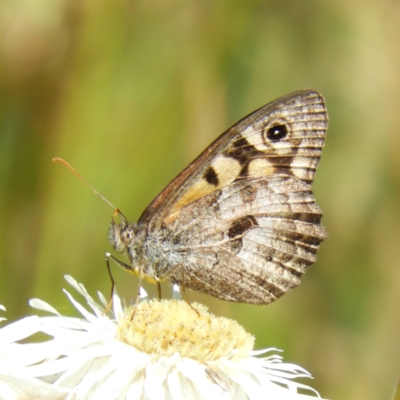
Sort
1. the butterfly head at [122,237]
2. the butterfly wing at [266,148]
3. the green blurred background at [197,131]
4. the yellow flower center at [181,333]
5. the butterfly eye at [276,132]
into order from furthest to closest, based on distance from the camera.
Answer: the green blurred background at [197,131] → the butterfly eye at [276,132] → the butterfly wing at [266,148] → the butterfly head at [122,237] → the yellow flower center at [181,333]

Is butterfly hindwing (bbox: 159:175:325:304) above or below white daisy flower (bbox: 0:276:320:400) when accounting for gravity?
above

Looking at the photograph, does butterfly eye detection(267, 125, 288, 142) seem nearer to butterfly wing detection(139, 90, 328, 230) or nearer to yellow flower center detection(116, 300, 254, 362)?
butterfly wing detection(139, 90, 328, 230)

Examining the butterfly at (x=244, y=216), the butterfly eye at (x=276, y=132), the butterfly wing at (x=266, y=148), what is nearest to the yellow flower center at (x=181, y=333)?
the butterfly at (x=244, y=216)

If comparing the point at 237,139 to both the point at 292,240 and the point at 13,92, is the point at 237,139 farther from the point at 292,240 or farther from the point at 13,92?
the point at 13,92

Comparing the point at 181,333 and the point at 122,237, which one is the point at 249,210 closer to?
the point at 122,237

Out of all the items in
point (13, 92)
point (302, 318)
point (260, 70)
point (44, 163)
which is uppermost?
point (260, 70)

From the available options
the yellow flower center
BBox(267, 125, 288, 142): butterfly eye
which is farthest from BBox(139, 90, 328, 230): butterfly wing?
the yellow flower center

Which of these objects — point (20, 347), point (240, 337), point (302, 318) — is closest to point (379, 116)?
point (302, 318)

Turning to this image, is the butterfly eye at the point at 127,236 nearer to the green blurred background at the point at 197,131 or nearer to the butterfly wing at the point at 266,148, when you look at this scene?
the butterfly wing at the point at 266,148
